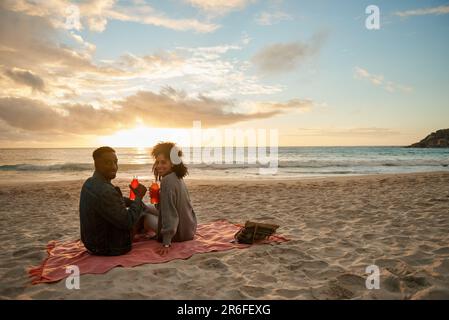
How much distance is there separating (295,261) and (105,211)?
2.76 m

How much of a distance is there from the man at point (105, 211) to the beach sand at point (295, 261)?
559 mm

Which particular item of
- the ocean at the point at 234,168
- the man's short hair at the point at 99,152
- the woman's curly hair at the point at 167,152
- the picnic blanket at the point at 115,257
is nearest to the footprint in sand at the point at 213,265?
the picnic blanket at the point at 115,257

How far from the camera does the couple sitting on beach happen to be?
409 centimetres

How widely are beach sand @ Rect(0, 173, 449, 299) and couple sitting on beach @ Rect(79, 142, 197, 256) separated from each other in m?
0.57

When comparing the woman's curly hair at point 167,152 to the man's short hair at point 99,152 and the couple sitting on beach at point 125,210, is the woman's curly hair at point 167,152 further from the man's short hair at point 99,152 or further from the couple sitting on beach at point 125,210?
the man's short hair at point 99,152

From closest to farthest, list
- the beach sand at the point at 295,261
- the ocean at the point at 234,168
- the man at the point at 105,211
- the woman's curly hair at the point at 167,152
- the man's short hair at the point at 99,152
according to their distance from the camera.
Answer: the beach sand at the point at 295,261 < the man at the point at 105,211 < the man's short hair at the point at 99,152 < the woman's curly hair at the point at 167,152 < the ocean at the point at 234,168

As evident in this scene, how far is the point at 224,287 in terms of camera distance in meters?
3.63

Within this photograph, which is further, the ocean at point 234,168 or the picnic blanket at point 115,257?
the ocean at point 234,168

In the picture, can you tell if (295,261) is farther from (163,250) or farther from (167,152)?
(167,152)

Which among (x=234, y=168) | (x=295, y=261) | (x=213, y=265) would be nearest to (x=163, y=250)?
(x=213, y=265)

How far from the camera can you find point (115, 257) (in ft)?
14.6

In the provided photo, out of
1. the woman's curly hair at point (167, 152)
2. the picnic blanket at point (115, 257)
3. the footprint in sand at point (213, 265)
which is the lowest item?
the footprint in sand at point (213, 265)

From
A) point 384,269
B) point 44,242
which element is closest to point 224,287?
point 384,269

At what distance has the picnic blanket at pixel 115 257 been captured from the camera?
407 cm
